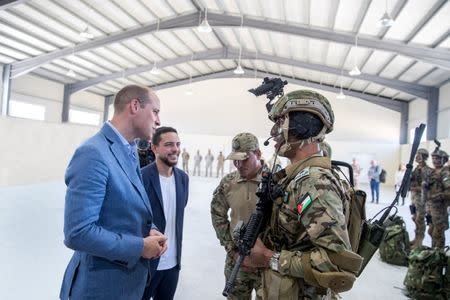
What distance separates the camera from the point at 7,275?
122 inches

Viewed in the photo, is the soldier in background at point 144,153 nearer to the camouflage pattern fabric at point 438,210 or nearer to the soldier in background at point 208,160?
the camouflage pattern fabric at point 438,210

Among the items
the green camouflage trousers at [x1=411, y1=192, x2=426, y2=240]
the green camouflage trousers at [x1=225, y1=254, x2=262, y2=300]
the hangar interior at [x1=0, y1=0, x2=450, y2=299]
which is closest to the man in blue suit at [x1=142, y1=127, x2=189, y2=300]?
the green camouflage trousers at [x1=225, y1=254, x2=262, y2=300]

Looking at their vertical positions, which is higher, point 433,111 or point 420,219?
point 433,111

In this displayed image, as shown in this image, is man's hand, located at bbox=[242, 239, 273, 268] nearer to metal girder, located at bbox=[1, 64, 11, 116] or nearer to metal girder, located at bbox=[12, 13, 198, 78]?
metal girder, located at bbox=[12, 13, 198, 78]

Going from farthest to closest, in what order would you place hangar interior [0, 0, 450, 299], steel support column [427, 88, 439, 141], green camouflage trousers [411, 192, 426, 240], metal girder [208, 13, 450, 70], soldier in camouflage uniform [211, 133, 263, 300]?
steel support column [427, 88, 439, 141] → metal girder [208, 13, 450, 70] → hangar interior [0, 0, 450, 299] → green camouflage trousers [411, 192, 426, 240] → soldier in camouflage uniform [211, 133, 263, 300]

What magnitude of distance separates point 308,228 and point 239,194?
118cm

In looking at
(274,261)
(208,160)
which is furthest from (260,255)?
(208,160)

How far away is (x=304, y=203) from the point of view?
111 cm

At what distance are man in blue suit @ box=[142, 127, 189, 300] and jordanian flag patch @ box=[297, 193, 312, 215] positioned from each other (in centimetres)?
111

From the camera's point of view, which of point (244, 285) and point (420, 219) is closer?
point (244, 285)

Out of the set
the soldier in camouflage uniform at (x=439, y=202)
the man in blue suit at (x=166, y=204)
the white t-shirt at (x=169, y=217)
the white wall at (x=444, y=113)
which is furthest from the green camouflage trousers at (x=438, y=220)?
the white wall at (x=444, y=113)

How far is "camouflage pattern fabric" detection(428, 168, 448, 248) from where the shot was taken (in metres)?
4.58

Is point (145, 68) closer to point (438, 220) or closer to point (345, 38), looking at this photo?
point (345, 38)

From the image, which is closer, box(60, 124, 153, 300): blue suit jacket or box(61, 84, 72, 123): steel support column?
box(60, 124, 153, 300): blue suit jacket
